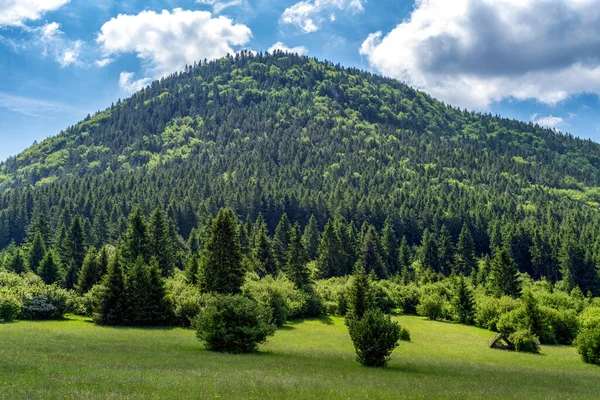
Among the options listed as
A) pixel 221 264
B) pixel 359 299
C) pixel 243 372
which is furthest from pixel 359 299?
pixel 243 372

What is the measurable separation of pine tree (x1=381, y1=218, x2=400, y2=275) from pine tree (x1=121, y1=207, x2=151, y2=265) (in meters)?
78.4

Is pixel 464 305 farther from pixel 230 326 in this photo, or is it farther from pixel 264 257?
pixel 230 326

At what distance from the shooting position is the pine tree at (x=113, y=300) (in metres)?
58.2

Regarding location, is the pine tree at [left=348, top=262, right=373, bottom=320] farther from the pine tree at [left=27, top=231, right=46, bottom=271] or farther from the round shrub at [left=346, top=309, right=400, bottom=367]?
the pine tree at [left=27, top=231, right=46, bottom=271]

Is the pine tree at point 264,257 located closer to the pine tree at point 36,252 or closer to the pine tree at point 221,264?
the pine tree at point 221,264

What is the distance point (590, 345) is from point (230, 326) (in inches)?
1644

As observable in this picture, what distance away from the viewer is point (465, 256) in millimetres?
147375

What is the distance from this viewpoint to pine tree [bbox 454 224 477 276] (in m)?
146

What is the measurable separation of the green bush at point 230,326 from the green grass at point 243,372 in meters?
1.64

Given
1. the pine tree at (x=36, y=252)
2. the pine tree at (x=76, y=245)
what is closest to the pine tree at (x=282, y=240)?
the pine tree at (x=76, y=245)

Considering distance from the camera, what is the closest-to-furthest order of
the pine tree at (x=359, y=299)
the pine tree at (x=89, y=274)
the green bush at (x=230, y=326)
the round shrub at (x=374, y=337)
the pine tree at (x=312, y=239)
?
the round shrub at (x=374, y=337) → the green bush at (x=230, y=326) → the pine tree at (x=359, y=299) → the pine tree at (x=89, y=274) → the pine tree at (x=312, y=239)

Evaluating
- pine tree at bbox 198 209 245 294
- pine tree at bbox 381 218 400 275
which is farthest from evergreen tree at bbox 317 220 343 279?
pine tree at bbox 198 209 245 294

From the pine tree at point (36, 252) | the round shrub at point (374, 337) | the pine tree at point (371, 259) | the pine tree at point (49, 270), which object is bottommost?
the round shrub at point (374, 337)

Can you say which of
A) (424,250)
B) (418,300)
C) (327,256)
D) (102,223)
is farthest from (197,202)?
(418,300)
